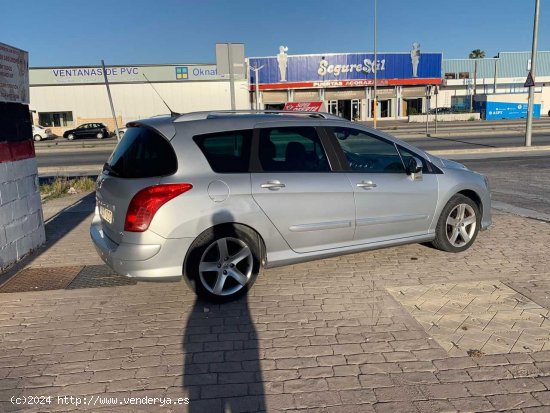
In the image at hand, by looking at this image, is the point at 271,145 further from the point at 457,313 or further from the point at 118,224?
the point at 457,313

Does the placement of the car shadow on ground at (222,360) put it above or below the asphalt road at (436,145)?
below

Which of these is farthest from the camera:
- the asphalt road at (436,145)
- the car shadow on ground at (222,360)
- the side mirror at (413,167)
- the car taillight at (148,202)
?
the asphalt road at (436,145)

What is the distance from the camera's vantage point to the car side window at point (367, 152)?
15.7 ft

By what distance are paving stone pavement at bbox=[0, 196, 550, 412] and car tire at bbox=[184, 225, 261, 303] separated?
14cm

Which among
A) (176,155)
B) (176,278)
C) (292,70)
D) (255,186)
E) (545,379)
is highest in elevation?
→ (292,70)

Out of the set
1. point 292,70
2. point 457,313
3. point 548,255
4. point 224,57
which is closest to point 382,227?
point 457,313

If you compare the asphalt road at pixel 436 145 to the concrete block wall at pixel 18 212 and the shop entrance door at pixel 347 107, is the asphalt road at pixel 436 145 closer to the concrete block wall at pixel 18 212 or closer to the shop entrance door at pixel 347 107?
the concrete block wall at pixel 18 212

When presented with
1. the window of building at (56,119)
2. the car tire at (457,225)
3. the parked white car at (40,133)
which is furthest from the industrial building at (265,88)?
the car tire at (457,225)

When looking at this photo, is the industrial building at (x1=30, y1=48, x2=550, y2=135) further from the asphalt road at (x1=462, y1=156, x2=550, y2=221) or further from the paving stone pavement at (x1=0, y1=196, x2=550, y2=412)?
the paving stone pavement at (x1=0, y1=196, x2=550, y2=412)

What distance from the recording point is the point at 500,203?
8273 millimetres

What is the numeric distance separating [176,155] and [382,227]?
2265 millimetres

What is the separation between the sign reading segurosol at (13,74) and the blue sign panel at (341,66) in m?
49.4

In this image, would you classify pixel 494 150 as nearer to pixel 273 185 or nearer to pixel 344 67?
pixel 273 185

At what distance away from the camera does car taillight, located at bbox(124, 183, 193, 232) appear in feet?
12.6
